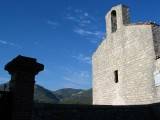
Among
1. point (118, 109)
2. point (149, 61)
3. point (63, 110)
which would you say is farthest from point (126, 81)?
point (63, 110)

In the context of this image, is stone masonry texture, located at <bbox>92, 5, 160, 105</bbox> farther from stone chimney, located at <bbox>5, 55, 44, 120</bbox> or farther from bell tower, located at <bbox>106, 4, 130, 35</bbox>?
stone chimney, located at <bbox>5, 55, 44, 120</bbox>

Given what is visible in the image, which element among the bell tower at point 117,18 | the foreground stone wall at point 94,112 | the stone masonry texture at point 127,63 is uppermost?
the bell tower at point 117,18

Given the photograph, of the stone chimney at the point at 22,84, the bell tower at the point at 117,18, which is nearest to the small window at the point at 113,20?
the bell tower at the point at 117,18

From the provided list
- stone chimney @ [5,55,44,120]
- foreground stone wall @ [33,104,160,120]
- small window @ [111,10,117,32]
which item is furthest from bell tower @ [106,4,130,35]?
stone chimney @ [5,55,44,120]


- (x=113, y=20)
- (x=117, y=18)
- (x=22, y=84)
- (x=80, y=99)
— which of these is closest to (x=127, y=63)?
(x=117, y=18)

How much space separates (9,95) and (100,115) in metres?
5.66

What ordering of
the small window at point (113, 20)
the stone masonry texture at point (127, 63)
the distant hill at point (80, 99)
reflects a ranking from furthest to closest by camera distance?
the distant hill at point (80, 99)
the small window at point (113, 20)
the stone masonry texture at point (127, 63)

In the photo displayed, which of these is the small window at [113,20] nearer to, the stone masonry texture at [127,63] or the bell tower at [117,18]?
the bell tower at [117,18]

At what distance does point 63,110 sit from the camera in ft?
33.4

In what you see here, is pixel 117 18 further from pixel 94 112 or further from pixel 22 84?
pixel 22 84

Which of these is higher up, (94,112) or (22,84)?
(22,84)

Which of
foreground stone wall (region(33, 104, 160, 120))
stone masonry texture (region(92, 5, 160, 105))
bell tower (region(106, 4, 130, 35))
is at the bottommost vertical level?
foreground stone wall (region(33, 104, 160, 120))

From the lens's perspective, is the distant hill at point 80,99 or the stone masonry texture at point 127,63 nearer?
the stone masonry texture at point 127,63

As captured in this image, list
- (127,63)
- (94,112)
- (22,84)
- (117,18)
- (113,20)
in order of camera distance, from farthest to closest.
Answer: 1. (113,20)
2. (117,18)
3. (127,63)
4. (94,112)
5. (22,84)
